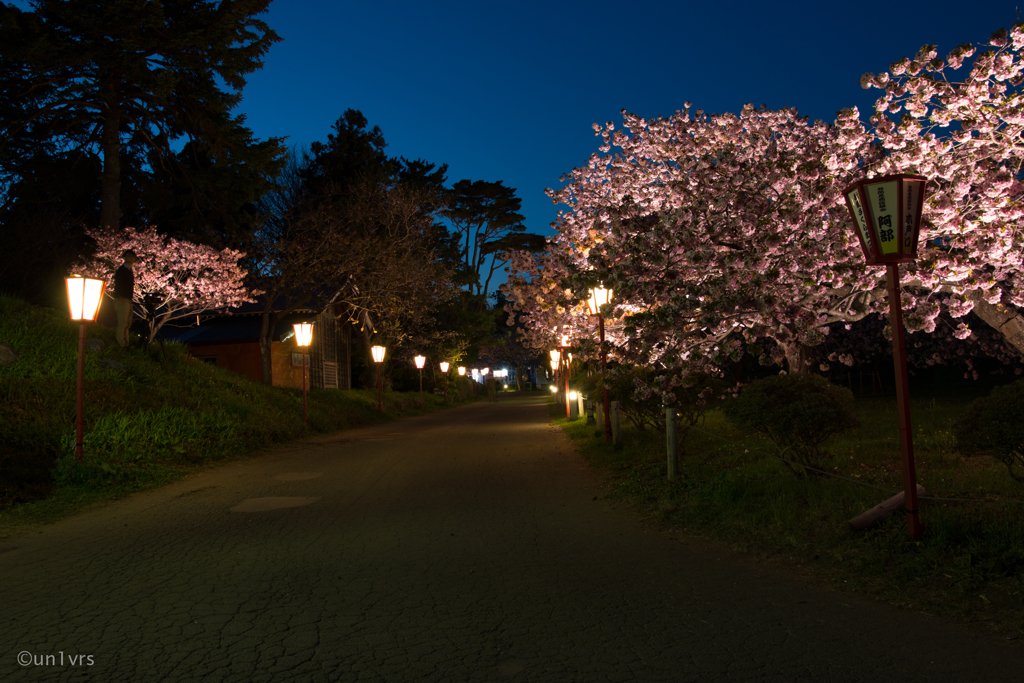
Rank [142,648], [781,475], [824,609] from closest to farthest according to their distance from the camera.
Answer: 1. [142,648]
2. [824,609]
3. [781,475]

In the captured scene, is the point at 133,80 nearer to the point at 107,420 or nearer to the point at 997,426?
the point at 107,420

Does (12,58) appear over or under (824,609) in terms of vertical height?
over

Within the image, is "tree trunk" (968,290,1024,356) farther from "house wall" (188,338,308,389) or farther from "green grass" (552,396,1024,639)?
"house wall" (188,338,308,389)

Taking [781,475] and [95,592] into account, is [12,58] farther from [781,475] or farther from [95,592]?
[781,475]

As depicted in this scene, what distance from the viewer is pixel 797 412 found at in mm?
6727

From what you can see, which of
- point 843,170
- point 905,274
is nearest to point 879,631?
point 905,274

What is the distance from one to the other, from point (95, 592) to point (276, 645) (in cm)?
201

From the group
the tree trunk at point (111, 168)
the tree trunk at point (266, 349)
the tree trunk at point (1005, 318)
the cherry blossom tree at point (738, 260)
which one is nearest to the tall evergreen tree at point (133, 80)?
the tree trunk at point (111, 168)

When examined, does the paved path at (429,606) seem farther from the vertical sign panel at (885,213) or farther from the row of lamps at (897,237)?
the vertical sign panel at (885,213)

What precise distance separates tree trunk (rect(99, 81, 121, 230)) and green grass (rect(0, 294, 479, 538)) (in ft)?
15.6

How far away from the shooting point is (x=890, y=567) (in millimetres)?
4758

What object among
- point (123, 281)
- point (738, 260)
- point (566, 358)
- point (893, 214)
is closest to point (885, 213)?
point (893, 214)

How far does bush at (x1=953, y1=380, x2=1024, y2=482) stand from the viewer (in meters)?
5.14

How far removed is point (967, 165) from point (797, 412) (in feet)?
12.6
